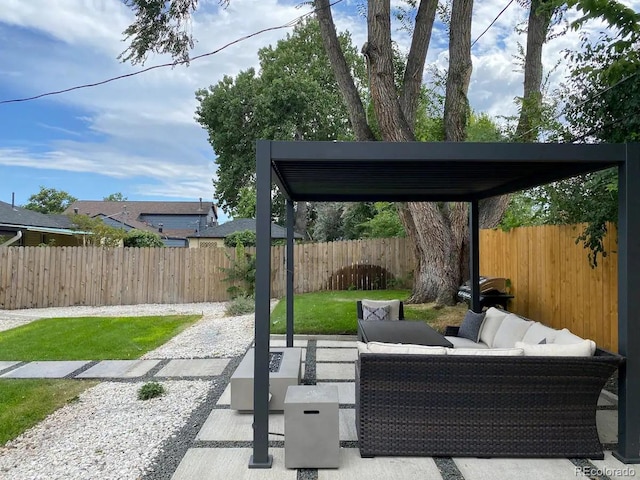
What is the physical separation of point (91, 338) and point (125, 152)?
72.3ft

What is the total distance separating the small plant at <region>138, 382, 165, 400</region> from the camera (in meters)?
4.31

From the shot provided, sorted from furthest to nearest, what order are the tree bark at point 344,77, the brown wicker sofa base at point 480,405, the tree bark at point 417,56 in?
the tree bark at point 344,77
the tree bark at point 417,56
the brown wicker sofa base at point 480,405

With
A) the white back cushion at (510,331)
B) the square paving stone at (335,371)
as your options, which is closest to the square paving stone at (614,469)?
the white back cushion at (510,331)

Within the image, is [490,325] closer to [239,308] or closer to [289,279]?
[289,279]

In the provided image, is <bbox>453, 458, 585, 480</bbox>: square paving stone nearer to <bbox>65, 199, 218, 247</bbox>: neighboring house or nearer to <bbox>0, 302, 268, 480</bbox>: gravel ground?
<bbox>0, 302, 268, 480</bbox>: gravel ground

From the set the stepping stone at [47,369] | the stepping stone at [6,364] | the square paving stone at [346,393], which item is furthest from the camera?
the stepping stone at [6,364]

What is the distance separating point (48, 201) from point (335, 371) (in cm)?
3692

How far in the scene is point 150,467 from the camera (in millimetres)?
2939

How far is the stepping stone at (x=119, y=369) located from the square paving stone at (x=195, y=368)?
9.0 inches

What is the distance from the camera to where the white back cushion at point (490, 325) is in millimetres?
5008

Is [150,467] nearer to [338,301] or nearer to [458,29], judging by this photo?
[338,301]

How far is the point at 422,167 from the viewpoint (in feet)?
12.3

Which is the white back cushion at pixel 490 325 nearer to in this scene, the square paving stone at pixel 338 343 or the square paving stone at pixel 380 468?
the square paving stone at pixel 338 343

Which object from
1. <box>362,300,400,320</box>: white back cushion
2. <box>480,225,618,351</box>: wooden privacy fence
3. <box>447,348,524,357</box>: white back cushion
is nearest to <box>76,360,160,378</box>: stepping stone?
<box>362,300,400,320</box>: white back cushion
